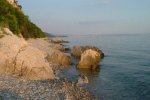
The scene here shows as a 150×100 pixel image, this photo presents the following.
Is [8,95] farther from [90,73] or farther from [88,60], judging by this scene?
[88,60]

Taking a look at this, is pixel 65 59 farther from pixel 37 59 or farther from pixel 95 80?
pixel 37 59

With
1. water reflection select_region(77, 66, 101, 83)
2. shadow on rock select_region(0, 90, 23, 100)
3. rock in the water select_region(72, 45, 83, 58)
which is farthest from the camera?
rock in the water select_region(72, 45, 83, 58)

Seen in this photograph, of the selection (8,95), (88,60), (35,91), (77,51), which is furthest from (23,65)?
(77,51)

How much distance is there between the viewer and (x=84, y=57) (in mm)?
32781

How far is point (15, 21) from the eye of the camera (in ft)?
205

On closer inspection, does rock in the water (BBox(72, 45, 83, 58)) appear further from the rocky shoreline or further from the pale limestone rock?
the pale limestone rock

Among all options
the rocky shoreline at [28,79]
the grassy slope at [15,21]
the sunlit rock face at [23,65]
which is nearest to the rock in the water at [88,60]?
the rocky shoreline at [28,79]

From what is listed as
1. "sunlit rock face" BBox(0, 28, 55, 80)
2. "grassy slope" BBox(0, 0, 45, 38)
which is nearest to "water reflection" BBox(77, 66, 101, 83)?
"sunlit rock face" BBox(0, 28, 55, 80)

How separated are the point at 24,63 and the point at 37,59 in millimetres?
1500

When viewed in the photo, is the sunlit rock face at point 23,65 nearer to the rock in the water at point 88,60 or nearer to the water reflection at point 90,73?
the water reflection at point 90,73

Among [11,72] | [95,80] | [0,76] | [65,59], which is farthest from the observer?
[65,59]

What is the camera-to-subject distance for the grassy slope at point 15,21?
57.2 m

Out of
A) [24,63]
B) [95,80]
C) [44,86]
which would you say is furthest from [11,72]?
[95,80]

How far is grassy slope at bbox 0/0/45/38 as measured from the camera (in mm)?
57162
